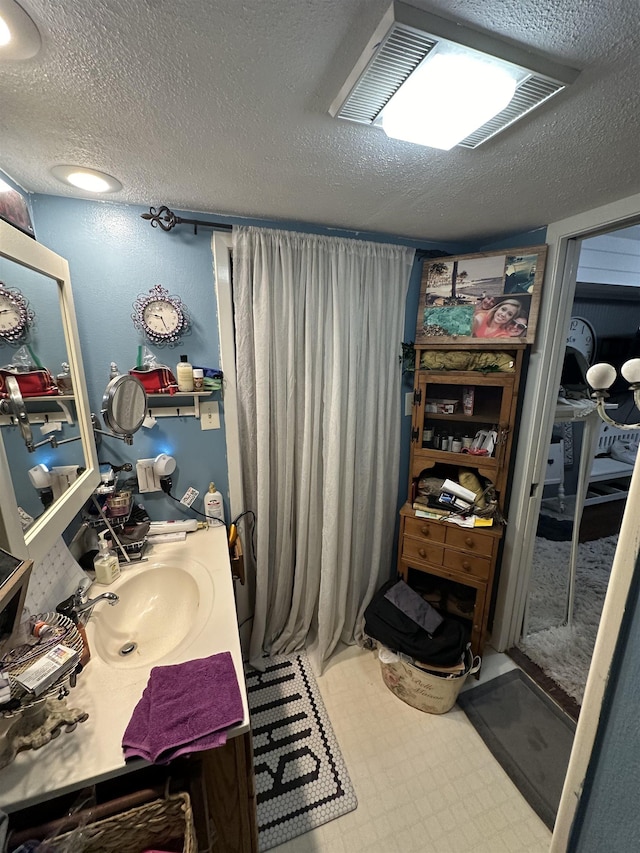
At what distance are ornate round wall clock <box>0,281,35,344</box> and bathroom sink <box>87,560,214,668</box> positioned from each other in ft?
3.15

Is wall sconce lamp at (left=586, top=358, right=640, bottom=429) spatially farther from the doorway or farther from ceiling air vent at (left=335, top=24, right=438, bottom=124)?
the doorway

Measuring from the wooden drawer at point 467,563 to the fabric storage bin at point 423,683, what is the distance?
0.39m

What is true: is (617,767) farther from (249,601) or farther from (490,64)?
(249,601)

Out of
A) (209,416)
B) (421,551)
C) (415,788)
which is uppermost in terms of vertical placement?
(209,416)

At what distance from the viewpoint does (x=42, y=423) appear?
1.09 m

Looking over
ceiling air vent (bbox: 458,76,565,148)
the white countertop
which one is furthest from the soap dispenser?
ceiling air vent (bbox: 458,76,565,148)

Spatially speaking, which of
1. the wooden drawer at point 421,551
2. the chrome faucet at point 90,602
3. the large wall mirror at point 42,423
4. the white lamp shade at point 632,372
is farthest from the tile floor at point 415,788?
the white lamp shade at point 632,372

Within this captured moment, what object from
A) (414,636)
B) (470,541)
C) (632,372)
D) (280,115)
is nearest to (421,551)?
(470,541)

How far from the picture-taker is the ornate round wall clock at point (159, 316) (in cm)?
146

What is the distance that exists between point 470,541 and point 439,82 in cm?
171

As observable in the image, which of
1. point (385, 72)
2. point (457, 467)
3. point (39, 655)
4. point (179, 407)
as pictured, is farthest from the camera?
point (457, 467)

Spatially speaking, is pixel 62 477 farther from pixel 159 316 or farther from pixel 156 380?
pixel 159 316

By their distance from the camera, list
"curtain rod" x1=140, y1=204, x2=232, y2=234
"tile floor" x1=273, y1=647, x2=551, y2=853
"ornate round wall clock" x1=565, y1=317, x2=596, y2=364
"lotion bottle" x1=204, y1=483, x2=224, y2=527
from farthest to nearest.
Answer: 1. "ornate round wall clock" x1=565, y1=317, x2=596, y2=364
2. "lotion bottle" x1=204, y1=483, x2=224, y2=527
3. "curtain rod" x1=140, y1=204, x2=232, y2=234
4. "tile floor" x1=273, y1=647, x2=551, y2=853

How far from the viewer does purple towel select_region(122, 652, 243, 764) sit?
76cm
